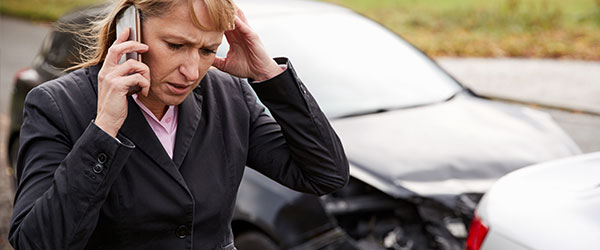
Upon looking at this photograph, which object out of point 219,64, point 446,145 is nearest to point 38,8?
point 446,145

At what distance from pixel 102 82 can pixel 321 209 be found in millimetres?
1998

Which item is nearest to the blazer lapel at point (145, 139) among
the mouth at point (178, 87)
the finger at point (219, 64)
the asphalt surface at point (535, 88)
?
the mouth at point (178, 87)

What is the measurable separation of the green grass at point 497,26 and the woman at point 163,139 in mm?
9079

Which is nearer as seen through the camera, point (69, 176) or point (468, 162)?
point (69, 176)

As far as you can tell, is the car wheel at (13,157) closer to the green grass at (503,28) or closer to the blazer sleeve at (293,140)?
the blazer sleeve at (293,140)

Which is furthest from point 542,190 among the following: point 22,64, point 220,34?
point 22,64

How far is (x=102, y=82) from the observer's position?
1771 millimetres

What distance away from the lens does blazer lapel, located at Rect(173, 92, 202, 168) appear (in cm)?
194

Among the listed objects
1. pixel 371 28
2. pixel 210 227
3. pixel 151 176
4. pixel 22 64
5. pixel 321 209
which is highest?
pixel 151 176

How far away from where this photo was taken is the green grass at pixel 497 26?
36.6ft

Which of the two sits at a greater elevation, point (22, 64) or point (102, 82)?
point (102, 82)

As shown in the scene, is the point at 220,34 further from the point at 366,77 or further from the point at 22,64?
the point at 22,64

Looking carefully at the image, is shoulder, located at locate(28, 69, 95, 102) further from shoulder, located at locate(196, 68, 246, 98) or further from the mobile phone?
shoulder, located at locate(196, 68, 246, 98)

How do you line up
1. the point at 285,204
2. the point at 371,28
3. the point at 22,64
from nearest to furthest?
the point at 285,204, the point at 371,28, the point at 22,64
